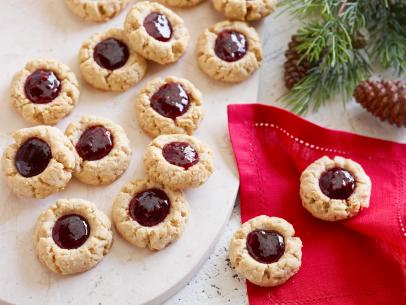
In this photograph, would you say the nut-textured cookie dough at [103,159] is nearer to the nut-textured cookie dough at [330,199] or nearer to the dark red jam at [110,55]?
the dark red jam at [110,55]

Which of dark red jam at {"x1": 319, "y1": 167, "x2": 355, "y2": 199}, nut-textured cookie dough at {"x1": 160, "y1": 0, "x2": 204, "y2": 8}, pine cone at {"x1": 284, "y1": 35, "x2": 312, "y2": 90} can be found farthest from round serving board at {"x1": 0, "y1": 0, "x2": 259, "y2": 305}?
dark red jam at {"x1": 319, "y1": 167, "x2": 355, "y2": 199}

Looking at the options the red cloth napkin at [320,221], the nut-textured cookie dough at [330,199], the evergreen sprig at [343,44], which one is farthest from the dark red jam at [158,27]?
the nut-textured cookie dough at [330,199]

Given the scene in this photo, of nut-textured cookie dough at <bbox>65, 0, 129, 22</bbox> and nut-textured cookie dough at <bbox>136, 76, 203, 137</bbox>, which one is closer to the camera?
nut-textured cookie dough at <bbox>136, 76, 203, 137</bbox>

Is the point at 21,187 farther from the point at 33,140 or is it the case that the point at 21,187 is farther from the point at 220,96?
the point at 220,96

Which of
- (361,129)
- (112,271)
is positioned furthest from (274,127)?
(112,271)

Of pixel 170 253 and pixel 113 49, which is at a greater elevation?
pixel 113 49

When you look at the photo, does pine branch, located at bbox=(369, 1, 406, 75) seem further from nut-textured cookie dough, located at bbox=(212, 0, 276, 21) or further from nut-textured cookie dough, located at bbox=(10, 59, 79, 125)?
nut-textured cookie dough, located at bbox=(10, 59, 79, 125)
